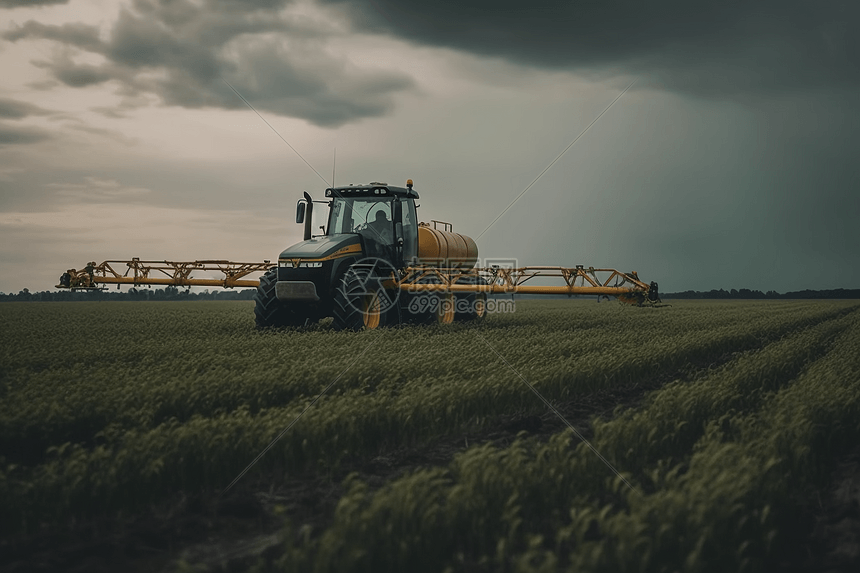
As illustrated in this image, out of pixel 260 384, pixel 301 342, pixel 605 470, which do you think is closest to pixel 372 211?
pixel 301 342

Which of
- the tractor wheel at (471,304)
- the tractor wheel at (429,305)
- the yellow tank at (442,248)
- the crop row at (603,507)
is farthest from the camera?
the tractor wheel at (471,304)

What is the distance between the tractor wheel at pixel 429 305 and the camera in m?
19.2

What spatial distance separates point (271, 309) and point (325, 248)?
216 centimetres

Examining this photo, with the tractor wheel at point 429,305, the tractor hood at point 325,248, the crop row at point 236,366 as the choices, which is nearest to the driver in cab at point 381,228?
the tractor hood at point 325,248

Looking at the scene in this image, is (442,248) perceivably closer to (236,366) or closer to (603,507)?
(236,366)

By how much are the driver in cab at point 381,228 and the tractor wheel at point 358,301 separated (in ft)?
4.28

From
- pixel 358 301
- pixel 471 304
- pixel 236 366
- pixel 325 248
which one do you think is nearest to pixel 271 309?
pixel 325 248

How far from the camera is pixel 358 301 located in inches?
629

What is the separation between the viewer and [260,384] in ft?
28.5

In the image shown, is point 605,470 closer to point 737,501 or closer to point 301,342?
point 737,501

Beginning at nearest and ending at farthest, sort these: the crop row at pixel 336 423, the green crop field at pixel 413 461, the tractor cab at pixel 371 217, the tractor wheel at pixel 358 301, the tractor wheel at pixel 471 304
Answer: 1. the green crop field at pixel 413 461
2. the crop row at pixel 336 423
3. the tractor wheel at pixel 358 301
4. the tractor cab at pixel 371 217
5. the tractor wheel at pixel 471 304

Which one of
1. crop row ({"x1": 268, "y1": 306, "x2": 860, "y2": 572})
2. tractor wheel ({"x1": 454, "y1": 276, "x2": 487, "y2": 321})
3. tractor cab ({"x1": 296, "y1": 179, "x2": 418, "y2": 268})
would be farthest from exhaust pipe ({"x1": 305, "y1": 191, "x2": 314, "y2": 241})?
crop row ({"x1": 268, "y1": 306, "x2": 860, "y2": 572})

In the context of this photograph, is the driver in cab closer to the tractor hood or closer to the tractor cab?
the tractor cab

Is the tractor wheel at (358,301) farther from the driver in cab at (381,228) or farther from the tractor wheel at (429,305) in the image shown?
the tractor wheel at (429,305)
